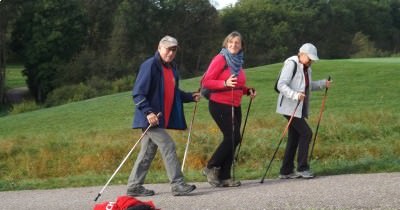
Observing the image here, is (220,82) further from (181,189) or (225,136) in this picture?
(181,189)

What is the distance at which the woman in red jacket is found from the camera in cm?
855

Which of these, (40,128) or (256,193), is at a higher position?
(256,193)

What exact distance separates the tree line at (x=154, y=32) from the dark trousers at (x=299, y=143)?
154 feet

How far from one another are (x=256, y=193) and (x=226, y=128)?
3.48ft

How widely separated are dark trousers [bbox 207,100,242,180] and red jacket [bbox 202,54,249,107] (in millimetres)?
89

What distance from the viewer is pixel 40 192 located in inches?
363

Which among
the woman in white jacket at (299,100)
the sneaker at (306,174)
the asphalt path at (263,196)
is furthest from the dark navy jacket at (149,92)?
the sneaker at (306,174)

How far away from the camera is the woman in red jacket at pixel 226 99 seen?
Answer: 336 inches

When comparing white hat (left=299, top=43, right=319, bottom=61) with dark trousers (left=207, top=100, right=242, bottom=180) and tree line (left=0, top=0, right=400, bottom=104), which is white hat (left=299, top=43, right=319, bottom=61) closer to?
dark trousers (left=207, top=100, right=242, bottom=180)

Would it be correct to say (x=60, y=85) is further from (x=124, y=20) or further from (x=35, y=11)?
(x=124, y=20)

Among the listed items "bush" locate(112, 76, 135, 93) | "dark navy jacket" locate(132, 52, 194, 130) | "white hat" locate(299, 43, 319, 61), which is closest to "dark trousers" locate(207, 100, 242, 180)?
"dark navy jacket" locate(132, 52, 194, 130)

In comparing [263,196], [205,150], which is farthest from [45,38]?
[263,196]

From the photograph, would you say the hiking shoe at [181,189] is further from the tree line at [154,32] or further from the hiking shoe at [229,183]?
the tree line at [154,32]

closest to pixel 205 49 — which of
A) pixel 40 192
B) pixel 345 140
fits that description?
pixel 345 140
